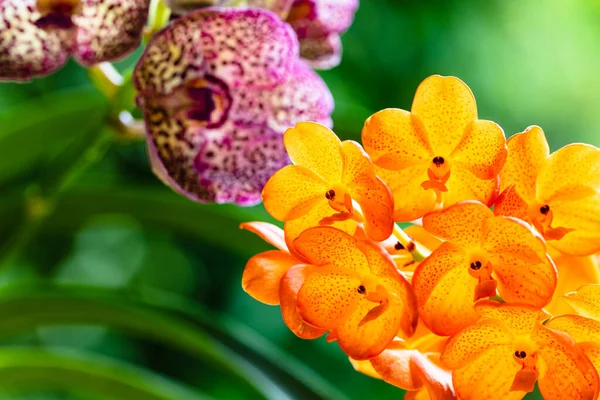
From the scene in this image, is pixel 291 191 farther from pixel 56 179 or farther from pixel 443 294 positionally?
pixel 56 179

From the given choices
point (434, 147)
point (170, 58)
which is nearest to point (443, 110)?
point (434, 147)

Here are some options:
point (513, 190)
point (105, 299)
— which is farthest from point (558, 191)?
point (105, 299)

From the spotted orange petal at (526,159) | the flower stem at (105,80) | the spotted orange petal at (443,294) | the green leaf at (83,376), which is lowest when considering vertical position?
the green leaf at (83,376)

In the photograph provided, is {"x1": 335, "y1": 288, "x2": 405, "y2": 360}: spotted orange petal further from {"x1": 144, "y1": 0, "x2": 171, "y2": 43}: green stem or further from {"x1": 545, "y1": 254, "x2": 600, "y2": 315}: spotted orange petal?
{"x1": 144, "y1": 0, "x2": 171, "y2": 43}: green stem

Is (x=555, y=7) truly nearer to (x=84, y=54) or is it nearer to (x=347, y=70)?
(x=347, y=70)

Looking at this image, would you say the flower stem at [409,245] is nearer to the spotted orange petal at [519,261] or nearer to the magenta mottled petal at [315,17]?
the spotted orange petal at [519,261]

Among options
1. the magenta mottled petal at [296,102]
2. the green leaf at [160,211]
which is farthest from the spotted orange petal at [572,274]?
the green leaf at [160,211]

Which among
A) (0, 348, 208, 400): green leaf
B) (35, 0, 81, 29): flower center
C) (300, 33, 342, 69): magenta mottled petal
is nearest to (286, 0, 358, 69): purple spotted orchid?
(300, 33, 342, 69): magenta mottled petal

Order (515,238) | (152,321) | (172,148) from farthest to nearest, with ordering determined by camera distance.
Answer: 1. (152,321)
2. (172,148)
3. (515,238)
